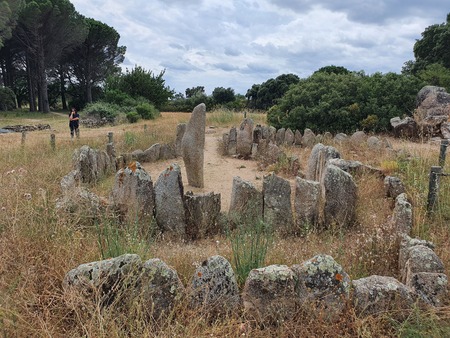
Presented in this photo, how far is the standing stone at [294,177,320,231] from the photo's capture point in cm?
484

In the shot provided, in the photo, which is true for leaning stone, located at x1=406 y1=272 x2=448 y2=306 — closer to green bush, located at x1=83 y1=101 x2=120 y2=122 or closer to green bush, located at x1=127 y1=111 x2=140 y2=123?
green bush, located at x1=127 y1=111 x2=140 y2=123

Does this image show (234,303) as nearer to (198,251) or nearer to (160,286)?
(160,286)

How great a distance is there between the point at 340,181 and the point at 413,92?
447 inches

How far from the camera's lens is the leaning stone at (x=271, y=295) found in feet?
8.77

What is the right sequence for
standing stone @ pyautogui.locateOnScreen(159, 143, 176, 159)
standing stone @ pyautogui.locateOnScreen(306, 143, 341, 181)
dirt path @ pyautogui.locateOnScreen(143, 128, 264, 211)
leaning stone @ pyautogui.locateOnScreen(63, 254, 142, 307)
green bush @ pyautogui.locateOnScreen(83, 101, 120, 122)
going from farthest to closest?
green bush @ pyautogui.locateOnScreen(83, 101, 120, 122)
standing stone @ pyautogui.locateOnScreen(159, 143, 176, 159)
dirt path @ pyautogui.locateOnScreen(143, 128, 264, 211)
standing stone @ pyautogui.locateOnScreen(306, 143, 341, 181)
leaning stone @ pyautogui.locateOnScreen(63, 254, 142, 307)

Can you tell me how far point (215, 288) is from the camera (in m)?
2.71

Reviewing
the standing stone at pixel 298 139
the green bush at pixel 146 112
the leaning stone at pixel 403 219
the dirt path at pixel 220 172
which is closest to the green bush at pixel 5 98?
the green bush at pixel 146 112

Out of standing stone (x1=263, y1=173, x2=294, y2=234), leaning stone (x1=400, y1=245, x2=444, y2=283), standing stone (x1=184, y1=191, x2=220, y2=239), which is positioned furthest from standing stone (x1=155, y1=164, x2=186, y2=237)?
leaning stone (x1=400, y1=245, x2=444, y2=283)

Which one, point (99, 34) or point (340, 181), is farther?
point (99, 34)

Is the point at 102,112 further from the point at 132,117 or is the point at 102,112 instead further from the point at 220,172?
the point at 220,172

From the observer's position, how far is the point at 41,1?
99.1 feet

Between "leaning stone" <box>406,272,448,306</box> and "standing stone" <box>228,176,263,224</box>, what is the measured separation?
7.22 ft

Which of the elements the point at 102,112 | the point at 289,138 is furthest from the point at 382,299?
the point at 102,112

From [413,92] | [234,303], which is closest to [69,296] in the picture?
[234,303]
